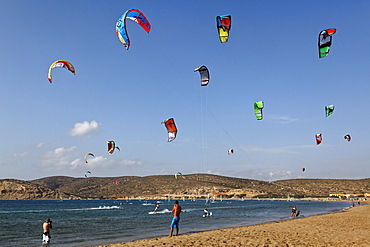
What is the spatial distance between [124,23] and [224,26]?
5655 mm

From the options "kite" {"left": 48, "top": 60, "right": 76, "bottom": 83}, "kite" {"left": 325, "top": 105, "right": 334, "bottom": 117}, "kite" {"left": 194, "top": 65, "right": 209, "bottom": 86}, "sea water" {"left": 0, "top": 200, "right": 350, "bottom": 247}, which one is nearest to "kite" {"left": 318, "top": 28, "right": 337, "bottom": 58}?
"kite" {"left": 194, "top": 65, "right": 209, "bottom": 86}

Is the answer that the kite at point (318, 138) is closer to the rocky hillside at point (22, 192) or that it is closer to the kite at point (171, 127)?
the kite at point (171, 127)

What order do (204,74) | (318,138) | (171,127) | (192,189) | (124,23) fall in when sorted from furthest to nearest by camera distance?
(192,189)
(318,138)
(171,127)
(204,74)
(124,23)

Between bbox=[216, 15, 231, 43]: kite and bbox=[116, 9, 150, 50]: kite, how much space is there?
4.09m

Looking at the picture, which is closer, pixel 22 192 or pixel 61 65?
pixel 61 65

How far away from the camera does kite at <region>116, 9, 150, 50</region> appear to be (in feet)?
51.3

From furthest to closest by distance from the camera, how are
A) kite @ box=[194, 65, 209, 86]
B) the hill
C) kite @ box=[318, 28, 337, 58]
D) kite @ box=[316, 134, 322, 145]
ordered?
the hill → kite @ box=[316, 134, 322, 145] → kite @ box=[194, 65, 209, 86] → kite @ box=[318, 28, 337, 58]

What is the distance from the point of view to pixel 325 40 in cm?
1811

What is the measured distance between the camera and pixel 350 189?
422 ft

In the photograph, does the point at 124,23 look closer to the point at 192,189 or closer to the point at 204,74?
the point at 204,74

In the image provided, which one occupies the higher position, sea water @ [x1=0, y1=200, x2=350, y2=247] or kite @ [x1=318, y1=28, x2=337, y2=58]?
kite @ [x1=318, y1=28, x2=337, y2=58]

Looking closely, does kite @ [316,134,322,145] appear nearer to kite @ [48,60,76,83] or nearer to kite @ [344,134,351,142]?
kite @ [344,134,351,142]

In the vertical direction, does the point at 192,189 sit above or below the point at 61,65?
below

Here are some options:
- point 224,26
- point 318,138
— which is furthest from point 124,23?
point 318,138
